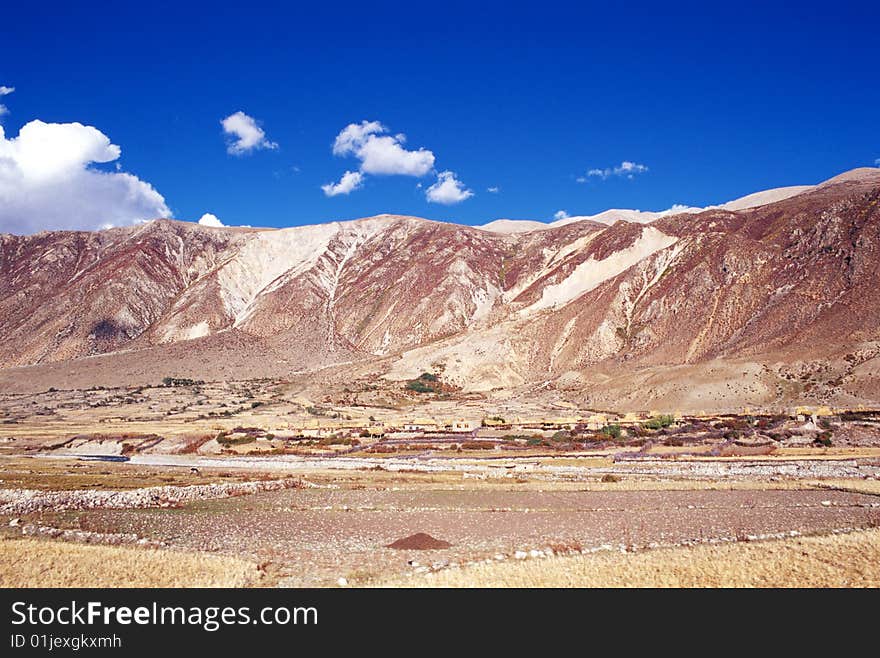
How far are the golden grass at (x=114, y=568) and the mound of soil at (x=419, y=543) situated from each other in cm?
476

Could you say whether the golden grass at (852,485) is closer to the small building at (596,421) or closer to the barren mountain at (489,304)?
the small building at (596,421)

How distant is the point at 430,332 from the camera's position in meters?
125

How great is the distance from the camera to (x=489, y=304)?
441ft

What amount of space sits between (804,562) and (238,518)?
19231mm

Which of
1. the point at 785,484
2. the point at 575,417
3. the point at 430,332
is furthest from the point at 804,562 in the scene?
the point at 430,332

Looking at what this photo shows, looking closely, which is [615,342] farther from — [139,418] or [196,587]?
[196,587]

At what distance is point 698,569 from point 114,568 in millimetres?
13582

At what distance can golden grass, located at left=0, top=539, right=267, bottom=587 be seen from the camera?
13250 millimetres

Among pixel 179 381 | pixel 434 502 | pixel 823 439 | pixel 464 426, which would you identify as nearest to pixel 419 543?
pixel 434 502

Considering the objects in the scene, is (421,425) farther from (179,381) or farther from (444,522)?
(179,381)

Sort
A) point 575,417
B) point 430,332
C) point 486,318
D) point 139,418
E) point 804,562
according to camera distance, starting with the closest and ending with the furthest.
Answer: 1. point 804,562
2. point 575,417
3. point 139,418
4. point 486,318
5. point 430,332

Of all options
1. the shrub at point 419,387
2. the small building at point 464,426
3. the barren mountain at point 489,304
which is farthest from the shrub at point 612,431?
the shrub at point 419,387

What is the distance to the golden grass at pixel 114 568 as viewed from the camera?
13.2 metres

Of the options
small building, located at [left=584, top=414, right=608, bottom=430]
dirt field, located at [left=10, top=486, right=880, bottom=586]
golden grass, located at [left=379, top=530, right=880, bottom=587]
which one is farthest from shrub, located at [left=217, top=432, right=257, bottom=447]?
golden grass, located at [left=379, top=530, right=880, bottom=587]
